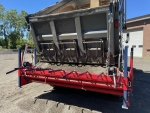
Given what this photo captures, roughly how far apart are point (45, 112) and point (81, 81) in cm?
111

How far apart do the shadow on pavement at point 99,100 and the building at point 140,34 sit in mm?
9992

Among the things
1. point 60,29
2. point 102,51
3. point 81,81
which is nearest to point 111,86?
point 81,81

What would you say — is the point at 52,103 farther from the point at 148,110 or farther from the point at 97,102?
the point at 148,110

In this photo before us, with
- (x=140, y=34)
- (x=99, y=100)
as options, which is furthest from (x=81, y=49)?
(x=140, y=34)

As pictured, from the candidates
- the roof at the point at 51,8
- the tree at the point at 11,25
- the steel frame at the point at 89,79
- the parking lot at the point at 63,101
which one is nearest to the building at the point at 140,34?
the parking lot at the point at 63,101

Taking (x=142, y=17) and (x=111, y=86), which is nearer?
(x=111, y=86)

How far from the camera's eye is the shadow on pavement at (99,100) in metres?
3.81

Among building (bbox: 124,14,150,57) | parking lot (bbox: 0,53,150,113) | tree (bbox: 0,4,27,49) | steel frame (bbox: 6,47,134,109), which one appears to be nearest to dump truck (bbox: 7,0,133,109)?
steel frame (bbox: 6,47,134,109)

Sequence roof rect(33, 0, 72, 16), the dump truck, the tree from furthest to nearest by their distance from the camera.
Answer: the tree < roof rect(33, 0, 72, 16) < the dump truck

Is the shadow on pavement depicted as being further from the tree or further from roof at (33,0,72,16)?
the tree

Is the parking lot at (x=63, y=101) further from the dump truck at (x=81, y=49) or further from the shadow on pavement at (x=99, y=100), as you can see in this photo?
the dump truck at (x=81, y=49)

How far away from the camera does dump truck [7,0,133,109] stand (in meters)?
3.27

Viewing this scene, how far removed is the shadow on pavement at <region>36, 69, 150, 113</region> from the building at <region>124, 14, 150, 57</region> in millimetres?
9992

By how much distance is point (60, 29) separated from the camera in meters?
4.16
